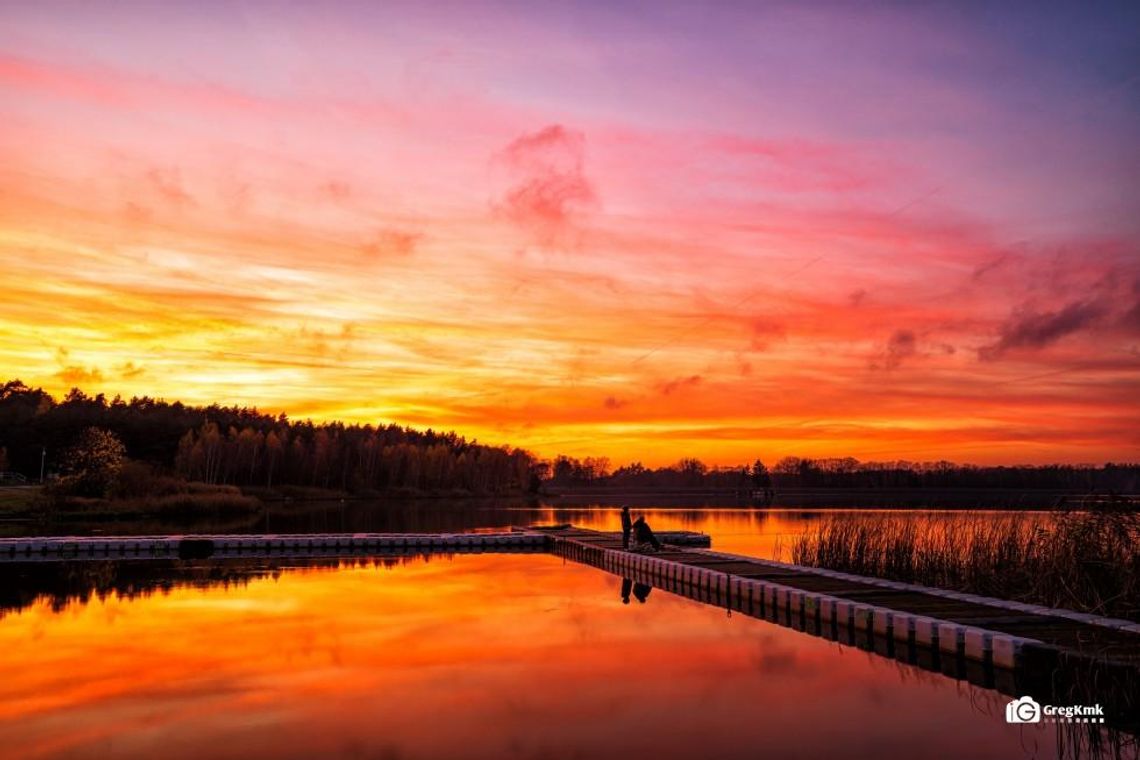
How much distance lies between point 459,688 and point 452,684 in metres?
0.26

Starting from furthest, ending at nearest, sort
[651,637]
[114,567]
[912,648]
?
[114,567], [651,637], [912,648]

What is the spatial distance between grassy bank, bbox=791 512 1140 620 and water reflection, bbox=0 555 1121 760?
376 centimetres

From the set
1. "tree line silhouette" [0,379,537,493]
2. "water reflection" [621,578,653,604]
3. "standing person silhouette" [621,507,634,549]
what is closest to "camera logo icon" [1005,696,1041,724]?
"water reflection" [621,578,653,604]

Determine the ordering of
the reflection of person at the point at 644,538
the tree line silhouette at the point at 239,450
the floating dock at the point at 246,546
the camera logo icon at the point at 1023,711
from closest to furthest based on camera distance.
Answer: the camera logo icon at the point at 1023,711
the reflection of person at the point at 644,538
the floating dock at the point at 246,546
the tree line silhouette at the point at 239,450

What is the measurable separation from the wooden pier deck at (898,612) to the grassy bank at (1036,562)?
43.0 inches

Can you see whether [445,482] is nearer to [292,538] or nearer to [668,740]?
[292,538]

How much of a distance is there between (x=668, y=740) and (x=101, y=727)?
6.50 meters

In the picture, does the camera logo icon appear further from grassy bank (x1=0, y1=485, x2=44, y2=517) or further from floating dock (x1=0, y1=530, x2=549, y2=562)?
grassy bank (x1=0, y1=485, x2=44, y2=517)

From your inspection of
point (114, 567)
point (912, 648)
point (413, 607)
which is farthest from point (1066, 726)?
point (114, 567)

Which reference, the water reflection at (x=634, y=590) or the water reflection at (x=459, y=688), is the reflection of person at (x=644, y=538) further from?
the water reflection at (x=459, y=688)

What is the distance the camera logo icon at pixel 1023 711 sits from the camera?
1147cm

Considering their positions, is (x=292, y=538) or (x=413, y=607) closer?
(x=413, y=607)

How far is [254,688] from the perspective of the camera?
13.4 m

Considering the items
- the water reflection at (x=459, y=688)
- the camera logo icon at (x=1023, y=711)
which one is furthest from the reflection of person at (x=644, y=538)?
the camera logo icon at (x=1023, y=711)
